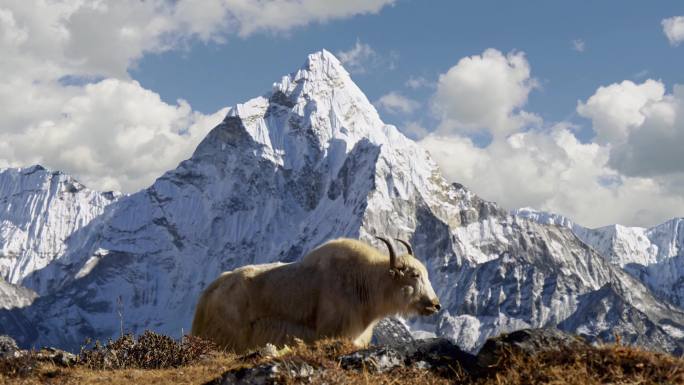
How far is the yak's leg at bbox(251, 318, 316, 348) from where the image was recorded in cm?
2062

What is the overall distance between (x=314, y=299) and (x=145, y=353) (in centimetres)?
610

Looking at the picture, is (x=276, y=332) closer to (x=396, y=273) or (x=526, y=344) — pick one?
(x=396, y=273)

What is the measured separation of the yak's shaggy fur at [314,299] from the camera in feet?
68.2

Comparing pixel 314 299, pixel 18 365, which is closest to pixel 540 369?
pixel 18 365

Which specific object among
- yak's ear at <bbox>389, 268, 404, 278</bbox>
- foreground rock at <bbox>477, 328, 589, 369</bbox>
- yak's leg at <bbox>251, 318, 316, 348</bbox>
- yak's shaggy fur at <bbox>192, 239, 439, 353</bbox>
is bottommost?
foreground rock at <bbox>477, 328, 589, 369</bbox>

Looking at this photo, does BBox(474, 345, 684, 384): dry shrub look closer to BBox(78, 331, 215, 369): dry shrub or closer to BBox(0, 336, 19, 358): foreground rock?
BBox(78, 331, 215, 369): dry shrub

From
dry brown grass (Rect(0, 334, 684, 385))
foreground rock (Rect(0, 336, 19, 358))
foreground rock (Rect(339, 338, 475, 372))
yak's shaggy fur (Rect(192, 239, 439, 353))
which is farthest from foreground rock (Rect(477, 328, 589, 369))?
yak's shaggy fur (Rect(192, 239, 439, 353))

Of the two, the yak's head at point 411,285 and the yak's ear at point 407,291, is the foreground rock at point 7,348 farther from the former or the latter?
the yak's ear at point 407,291

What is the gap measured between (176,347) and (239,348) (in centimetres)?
523

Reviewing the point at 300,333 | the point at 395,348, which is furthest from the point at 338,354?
the point at 300,333

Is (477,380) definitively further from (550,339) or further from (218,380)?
(218,380)

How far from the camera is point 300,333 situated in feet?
68.1

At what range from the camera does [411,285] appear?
21.7 m

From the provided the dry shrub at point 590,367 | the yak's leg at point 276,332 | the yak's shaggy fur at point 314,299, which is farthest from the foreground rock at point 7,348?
the dry shrub at point 590,367
